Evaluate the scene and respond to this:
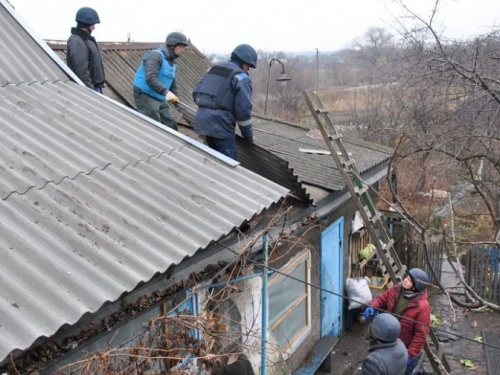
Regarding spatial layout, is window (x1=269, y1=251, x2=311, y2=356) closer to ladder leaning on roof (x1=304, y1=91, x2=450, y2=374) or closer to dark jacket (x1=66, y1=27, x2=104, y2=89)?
ladder leaning on roof (x1=304, y1=91, x2=450, y2=374)

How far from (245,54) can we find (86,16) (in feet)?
6.85

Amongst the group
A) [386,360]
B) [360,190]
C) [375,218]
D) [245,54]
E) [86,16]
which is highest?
[86,16]

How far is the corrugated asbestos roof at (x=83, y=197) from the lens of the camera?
2656 millimetres

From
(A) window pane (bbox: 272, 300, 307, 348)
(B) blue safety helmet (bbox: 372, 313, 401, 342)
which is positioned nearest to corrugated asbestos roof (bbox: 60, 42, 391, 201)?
(B) blue safety helmet (bbox: 372, 313, 401, 342)

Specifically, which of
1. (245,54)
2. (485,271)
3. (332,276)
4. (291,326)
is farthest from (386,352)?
(485,271)

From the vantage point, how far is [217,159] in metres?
4.48

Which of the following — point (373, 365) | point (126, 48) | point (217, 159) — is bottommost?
point (373, 365)

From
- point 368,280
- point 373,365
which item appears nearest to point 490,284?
point 368,280

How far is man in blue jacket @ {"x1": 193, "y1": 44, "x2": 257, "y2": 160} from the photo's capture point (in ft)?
17.8

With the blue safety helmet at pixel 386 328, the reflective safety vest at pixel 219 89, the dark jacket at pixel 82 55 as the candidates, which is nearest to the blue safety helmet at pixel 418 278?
the blue safety helmet at pixel 386 328

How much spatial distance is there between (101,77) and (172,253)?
4.07 metres

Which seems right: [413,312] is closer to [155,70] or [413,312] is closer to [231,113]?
[231,113]

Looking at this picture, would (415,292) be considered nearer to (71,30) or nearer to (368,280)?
(368,280)

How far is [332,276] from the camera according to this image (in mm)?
8688
